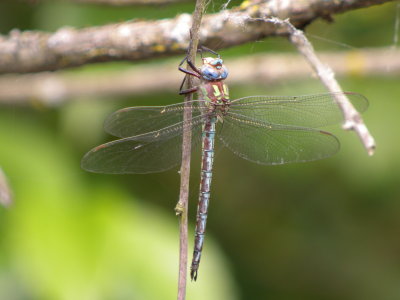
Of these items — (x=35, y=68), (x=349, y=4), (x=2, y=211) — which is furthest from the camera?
(x=2, y=211)

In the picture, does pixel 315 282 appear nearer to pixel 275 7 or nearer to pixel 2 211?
pixel 2 211

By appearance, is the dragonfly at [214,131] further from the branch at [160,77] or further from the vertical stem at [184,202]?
the branch at [160,77]

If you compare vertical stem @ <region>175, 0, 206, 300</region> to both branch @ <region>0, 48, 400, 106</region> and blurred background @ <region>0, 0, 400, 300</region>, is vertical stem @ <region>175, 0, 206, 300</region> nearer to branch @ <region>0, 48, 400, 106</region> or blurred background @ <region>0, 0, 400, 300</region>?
blurred background @ <region>0, 0, 400, 300</region>

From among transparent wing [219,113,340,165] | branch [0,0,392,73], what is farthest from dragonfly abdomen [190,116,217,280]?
branch [0,0,392,73]

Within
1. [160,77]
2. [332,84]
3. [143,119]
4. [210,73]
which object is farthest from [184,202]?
[160,77]

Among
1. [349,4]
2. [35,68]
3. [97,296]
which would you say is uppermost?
[349,4]

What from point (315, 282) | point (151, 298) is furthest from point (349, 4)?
point (315, 282)

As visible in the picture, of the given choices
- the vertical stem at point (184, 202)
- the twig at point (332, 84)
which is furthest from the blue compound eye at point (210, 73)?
the vertical stem at point (184, 202)
